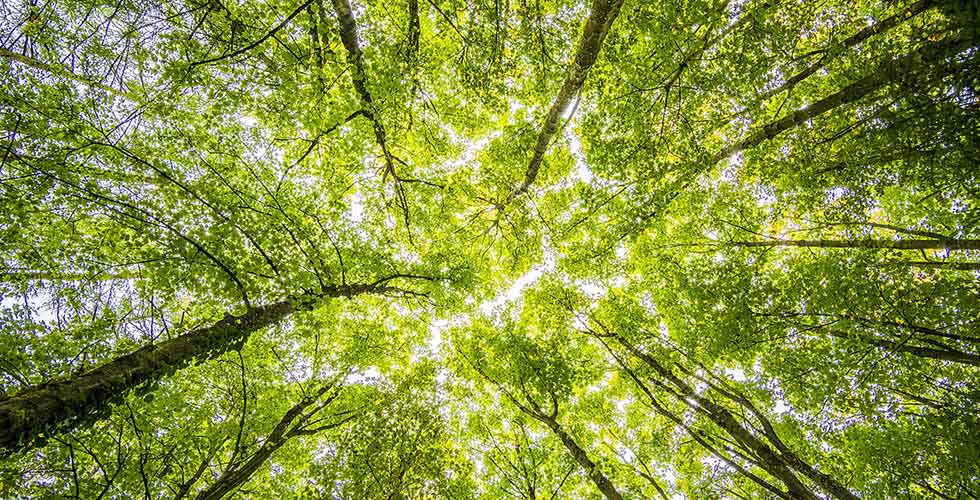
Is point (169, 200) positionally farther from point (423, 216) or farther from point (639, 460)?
point (639, 460)

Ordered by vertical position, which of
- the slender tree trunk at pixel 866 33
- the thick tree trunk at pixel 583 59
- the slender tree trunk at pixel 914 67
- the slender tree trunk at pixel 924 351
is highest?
the thick tree trunk at pixel 583 59

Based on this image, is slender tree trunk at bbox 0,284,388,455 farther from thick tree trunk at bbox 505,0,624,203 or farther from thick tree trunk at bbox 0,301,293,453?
thick tree trunk at bbox 505,0,624,203

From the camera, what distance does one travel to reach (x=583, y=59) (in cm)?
545

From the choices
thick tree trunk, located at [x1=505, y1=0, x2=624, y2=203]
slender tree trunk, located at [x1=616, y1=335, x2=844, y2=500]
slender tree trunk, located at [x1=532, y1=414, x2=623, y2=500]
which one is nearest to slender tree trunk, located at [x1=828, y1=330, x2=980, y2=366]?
slender tree trunk, located at [x1=616, y1=335, x2=844, y2=500]

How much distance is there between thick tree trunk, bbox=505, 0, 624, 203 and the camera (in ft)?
15.8

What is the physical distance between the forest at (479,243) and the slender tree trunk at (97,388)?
0.03m

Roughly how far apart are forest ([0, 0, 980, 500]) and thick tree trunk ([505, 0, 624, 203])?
52 mm

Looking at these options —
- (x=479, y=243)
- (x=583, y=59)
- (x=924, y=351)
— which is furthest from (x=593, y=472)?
(x=583, y=59)

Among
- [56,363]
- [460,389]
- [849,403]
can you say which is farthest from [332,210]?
[849,403]

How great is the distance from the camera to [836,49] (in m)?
4.04

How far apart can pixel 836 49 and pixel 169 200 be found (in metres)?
8.48

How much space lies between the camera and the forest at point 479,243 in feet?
14.0

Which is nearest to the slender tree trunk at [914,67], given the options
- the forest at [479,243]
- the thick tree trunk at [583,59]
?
the forest at [479,243]

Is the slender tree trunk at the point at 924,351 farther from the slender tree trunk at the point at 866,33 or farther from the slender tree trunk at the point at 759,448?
the slender tree trunk at the point at 866,33
